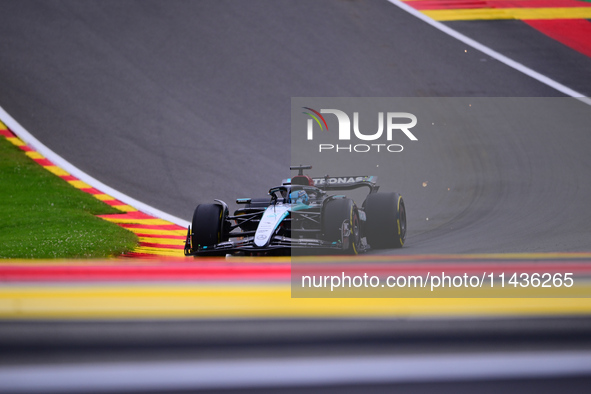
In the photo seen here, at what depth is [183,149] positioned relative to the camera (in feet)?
38.6

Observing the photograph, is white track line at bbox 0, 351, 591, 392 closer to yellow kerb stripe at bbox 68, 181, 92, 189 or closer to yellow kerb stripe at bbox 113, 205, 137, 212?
yellow kerb stripe at bbox 113, 205, 137, 212

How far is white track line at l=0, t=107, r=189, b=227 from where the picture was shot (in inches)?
369

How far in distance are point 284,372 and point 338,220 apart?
3.88m

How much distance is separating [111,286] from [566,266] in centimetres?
304

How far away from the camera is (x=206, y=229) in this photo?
652cm

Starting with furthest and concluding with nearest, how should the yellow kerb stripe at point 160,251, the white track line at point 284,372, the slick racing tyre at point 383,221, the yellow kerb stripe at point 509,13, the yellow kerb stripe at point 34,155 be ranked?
1. the yellow kerb stripe at point 509,13
2. the yellow kerb stripe at point 34,155
3. the yellow kerb stripe at point 160,251
4. the slick racing tyre at point 383,221
5. the white track line at point 284,372

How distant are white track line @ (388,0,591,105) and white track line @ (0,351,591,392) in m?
12.4

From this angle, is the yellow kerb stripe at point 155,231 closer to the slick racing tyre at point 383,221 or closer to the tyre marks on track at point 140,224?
the tyre marks on track at point 140,224

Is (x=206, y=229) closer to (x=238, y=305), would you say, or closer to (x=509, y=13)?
(x=238, y=305)

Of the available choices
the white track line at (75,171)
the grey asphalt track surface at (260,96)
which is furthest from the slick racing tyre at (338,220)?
the white track line at (75,171)

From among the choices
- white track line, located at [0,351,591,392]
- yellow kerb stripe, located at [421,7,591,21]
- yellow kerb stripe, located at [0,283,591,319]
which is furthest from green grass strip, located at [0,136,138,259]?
yellow kerb stripe, located at [421,7,591,21]

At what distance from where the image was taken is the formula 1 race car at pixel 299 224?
20.1 ft

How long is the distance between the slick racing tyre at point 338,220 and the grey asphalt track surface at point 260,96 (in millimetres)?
955

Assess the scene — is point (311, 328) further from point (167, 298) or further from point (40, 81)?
point (40, 81)
